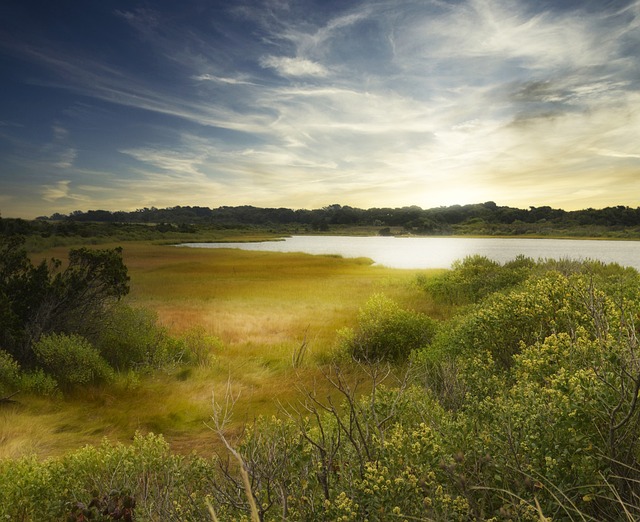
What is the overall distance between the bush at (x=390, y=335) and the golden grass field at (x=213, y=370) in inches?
41.1

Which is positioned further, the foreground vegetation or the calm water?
the calm water

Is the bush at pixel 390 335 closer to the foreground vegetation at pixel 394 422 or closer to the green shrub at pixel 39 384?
the foreground vegetation at pixel 394 422

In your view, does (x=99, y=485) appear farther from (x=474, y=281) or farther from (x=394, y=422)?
(x=474, y=281)

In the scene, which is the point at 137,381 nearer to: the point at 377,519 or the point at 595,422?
the point at 377,519

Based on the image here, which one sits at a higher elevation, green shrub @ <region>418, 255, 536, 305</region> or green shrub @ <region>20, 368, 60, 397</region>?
green shrub @ <region>418, 255, 536, 305</region>

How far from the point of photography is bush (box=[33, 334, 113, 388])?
35.0ft

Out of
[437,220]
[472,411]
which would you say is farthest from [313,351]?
[437,220]

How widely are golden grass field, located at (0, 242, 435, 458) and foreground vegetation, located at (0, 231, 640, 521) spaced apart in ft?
0.45

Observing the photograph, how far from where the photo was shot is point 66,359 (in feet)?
35.3

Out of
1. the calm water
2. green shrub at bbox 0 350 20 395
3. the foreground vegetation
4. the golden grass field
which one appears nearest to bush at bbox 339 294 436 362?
the foreground vegetation

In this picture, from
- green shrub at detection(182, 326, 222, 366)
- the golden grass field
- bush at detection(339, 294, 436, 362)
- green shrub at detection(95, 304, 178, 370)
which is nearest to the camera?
the golden grass field

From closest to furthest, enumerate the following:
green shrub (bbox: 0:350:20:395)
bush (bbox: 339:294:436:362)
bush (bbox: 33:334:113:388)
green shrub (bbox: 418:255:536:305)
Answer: green shrub (bbox: 0:350:20:395), bush (bbox: 33:334:113:388), bush (bbox: 339:294:436:362), green shrub (bbox: 418:255:536:305)

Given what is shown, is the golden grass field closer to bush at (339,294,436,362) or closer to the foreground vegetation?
the foreground vegetation

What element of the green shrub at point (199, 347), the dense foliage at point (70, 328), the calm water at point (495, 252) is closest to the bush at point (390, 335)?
the green shrub at point (199, 347)
